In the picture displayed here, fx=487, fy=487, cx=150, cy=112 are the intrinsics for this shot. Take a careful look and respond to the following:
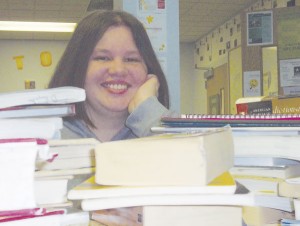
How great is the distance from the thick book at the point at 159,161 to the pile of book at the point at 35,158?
0.19 feet

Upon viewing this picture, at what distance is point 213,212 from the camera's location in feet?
1.50

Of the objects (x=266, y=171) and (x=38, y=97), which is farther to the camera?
(x=266, y=171)

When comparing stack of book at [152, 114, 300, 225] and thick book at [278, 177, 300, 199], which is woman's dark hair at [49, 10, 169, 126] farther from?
thick book at [278, 177, 300, 199]

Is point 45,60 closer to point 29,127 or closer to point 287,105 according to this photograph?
point 287,105

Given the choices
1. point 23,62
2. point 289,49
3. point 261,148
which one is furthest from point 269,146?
point 23,62

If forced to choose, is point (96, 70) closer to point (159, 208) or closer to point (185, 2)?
point (159, 208)

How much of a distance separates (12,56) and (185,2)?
323 centimetres

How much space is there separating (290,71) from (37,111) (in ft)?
6.71

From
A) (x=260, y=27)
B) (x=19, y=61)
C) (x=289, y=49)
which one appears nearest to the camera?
(x=260, y=27)

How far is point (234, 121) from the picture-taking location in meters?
0.65

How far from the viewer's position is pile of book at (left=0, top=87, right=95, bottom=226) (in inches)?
17.0

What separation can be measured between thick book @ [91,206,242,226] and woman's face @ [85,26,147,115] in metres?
0.83

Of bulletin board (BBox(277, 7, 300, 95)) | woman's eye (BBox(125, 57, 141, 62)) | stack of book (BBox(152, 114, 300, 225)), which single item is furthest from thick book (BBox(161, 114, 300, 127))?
bulletin board (BBox(277, 7, 300, 95))

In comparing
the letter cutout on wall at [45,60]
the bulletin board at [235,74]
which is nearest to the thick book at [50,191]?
the letter cutout on wall at [45,60]
